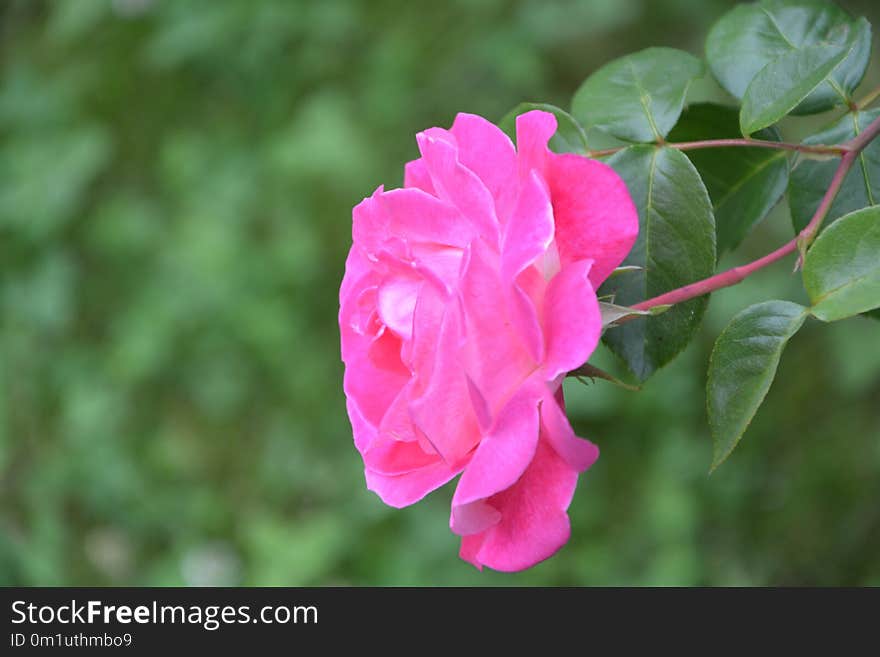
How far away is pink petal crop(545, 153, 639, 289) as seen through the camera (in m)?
0.34

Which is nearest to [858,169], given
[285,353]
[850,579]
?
[850,579]

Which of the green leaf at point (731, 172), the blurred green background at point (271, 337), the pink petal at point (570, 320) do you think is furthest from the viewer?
the blurred green background at point (271, 337)

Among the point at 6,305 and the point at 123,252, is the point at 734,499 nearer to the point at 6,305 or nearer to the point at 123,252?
the point at 123,252

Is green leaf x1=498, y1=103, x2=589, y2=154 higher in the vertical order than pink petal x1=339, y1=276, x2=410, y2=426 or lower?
higher

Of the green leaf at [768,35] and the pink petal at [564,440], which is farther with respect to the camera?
the green leaf at [768,35]

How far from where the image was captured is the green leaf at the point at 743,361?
0.34m

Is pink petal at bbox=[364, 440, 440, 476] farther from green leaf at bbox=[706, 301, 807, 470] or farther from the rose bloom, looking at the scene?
green leaf at bbox=[706, 301, 807, 470]

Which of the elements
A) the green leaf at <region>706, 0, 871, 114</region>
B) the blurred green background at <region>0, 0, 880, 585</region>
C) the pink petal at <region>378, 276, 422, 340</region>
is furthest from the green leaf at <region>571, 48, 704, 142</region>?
the blurred green background at <region>0, 0, 880, 585</region>

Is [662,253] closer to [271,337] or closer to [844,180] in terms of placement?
[844,180]

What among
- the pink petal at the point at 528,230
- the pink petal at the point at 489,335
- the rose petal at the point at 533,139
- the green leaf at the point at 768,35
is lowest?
the pink petal at the point at 489,335

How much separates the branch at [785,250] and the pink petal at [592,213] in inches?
0.8

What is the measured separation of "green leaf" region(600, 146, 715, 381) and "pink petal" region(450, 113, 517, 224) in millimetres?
61

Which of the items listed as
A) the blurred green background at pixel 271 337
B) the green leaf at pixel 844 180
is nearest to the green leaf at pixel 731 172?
the green leaf at pixel 844 180

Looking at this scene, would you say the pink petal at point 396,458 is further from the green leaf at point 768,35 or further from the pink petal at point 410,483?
the green leaf at point 768,35
